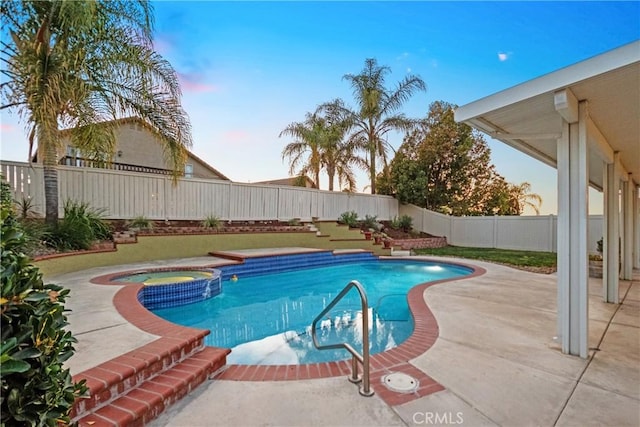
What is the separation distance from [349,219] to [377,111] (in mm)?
6606

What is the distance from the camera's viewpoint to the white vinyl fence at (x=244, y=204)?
9602 mm

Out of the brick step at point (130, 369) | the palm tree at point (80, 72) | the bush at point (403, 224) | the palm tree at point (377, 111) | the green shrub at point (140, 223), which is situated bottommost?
the brick step at point (130, 369)

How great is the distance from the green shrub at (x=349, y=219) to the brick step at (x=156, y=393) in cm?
1367

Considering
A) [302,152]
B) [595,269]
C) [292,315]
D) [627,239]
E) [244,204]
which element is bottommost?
[292,315]

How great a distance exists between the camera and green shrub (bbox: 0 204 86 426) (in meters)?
1.27

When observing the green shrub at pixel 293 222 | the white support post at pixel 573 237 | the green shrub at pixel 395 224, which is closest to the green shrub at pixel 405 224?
the green shrub at pixel 395 224

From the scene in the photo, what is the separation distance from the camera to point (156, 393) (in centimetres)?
267

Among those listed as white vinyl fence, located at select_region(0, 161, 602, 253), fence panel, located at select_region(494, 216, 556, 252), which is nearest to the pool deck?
white vinyl fence, located at select_region(0, 161, 602, 253)

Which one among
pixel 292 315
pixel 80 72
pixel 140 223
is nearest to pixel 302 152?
pixel 140 223

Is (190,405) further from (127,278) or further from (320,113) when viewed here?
(320,113)

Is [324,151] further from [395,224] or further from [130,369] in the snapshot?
[130,369]

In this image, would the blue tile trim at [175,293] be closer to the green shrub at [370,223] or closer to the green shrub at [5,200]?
the green shrub at [5,200]

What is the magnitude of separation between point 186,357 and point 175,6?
25.2 ft

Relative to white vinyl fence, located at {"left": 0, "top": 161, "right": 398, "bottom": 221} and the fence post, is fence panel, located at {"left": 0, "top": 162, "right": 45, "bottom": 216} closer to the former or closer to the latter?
white vinyl fence, located at {"left": 0, "top": 161, "right": 398, "bottom": 221}
